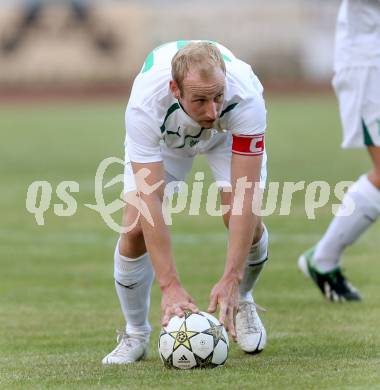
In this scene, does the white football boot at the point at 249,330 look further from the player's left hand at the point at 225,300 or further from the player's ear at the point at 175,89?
the player's ear at the point at 175,89

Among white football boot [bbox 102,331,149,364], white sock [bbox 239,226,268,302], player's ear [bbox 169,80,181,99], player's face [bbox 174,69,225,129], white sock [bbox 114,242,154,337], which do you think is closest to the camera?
player's face [bbox 174,69,225,129]

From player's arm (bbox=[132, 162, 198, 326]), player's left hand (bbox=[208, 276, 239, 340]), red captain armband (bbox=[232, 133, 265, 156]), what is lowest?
player's left hand (bbox=[208, 276, 239, 340])

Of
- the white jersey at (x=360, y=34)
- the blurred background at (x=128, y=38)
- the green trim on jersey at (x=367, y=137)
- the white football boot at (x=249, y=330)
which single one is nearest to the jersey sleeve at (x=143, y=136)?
the white football boot at (x=249, y=330)

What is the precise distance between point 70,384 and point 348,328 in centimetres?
210

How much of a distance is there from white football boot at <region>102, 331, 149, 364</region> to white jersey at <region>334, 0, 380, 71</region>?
2821 millimetres

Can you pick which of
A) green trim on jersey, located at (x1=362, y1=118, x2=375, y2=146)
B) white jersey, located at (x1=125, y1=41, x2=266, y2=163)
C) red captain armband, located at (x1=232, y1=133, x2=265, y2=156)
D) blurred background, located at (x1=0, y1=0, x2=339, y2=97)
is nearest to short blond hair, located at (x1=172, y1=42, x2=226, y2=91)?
white jersey, located at (x1=125, y1=41, x2=266, y2=163)

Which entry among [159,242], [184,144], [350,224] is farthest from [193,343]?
[350,224]

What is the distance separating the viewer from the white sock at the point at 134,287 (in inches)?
246

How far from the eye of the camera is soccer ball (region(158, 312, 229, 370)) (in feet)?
18.4

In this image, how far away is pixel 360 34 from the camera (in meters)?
8.18

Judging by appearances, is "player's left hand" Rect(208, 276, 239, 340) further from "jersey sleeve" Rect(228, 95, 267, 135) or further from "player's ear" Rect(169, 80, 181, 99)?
"player's ear" Rect(169, 80, 181, 99)

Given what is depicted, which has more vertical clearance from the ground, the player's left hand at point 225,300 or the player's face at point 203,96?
the player's face at point 203,96

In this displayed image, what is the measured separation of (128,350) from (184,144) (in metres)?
1.11

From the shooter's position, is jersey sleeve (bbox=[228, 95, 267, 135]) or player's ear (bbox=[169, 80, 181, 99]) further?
jersey sleeve (bbox=[228, 95, 267, 135])
